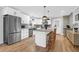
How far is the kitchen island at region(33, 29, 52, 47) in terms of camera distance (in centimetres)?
335

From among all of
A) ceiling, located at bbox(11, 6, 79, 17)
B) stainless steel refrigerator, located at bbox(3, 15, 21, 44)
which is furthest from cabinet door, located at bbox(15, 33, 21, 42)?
ceiling, located at bbox(11, 6, 79, 17)

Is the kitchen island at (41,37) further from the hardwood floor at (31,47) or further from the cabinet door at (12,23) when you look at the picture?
the cabinet door at (12,23)

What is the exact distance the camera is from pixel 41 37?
11.9 ft

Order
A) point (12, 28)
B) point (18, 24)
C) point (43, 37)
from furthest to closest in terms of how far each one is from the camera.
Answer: point (18, 24) → point (12, 28) → point (43, 37)

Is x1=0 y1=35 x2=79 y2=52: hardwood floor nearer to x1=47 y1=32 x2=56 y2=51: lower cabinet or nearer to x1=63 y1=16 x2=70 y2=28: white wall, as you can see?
x1=47 y1=32 x2=56 y2=51: lower cabinet

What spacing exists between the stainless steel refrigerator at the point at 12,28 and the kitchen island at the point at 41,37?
71 cm

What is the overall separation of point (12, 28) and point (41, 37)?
4.39ft

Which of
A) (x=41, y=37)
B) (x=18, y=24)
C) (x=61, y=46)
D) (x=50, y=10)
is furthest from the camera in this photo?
(x=18, y=24)

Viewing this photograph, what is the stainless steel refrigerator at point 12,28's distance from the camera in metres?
3.53

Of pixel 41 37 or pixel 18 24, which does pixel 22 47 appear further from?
pixel 18 24

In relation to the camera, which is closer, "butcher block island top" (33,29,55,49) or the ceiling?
the ceiling

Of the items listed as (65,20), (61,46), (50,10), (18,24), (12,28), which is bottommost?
(61,46)

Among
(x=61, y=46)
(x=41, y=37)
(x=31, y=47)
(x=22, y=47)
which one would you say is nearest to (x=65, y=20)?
(x=61, y=46)

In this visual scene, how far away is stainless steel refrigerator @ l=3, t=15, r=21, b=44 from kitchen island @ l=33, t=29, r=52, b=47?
0.71 meters
